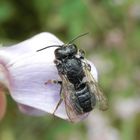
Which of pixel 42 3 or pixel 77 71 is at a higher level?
pixel 77 71

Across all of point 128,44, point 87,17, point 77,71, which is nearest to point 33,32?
point 87,17

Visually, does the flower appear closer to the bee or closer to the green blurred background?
the bee

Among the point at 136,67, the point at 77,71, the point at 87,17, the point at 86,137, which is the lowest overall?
the point at 86,137

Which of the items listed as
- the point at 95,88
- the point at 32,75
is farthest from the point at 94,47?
the point at 32,75

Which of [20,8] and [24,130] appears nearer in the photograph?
[24,130]

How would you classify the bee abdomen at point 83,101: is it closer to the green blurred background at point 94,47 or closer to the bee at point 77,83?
the bee at point 77,83

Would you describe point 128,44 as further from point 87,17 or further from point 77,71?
point 77,71
